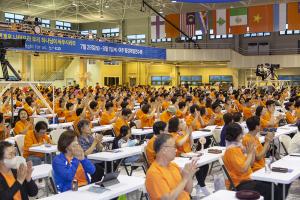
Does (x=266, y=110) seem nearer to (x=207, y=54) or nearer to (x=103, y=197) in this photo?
(x=103, y=197)

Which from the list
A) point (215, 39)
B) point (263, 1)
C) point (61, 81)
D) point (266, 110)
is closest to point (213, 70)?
point (215, 39)

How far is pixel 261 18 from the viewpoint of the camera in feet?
85.7

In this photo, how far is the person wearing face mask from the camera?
3.96 m

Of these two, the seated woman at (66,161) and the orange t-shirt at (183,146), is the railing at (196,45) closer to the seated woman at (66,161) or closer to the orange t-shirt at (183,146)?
the orange t-shirt at (183,146)

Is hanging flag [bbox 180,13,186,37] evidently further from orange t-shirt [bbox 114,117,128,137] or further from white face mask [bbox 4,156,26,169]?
white face mask [bbox 4,156,26,169]

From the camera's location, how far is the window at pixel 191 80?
125ft

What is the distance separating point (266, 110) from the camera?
10.3m

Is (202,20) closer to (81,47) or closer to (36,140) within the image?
(81,47)

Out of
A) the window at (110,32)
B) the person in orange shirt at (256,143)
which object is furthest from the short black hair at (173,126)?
the window at (110,32)

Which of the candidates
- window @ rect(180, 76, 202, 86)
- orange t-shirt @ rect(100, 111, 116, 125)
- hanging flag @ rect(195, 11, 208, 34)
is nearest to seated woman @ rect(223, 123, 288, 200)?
orange t-shirt @ rect(100, 111, 116, 125)

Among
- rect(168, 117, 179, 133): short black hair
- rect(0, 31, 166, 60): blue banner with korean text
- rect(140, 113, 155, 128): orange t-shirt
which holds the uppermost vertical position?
Answer: rect(0, 31, 166, 60): blue banner with korean text

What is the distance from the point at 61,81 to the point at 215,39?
1407cm

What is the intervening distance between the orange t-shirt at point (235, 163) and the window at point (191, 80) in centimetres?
3298

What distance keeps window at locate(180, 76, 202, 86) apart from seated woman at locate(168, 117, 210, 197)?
102 ft
